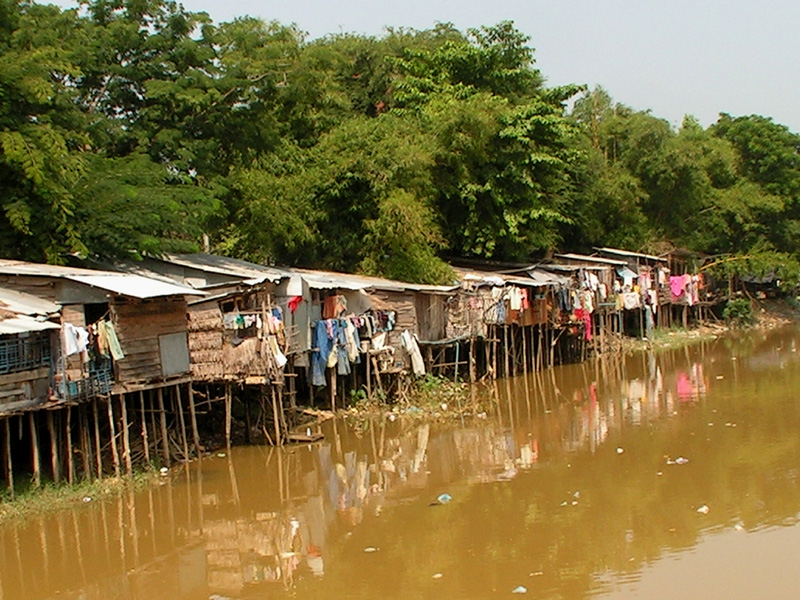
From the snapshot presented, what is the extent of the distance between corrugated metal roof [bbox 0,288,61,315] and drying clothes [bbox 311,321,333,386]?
5.85 meters

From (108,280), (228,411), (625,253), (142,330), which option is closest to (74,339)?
(108,280)

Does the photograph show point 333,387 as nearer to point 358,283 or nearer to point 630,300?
point 358,283

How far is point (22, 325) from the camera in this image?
11.2 metres

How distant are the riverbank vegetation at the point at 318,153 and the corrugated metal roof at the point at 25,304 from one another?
204cm

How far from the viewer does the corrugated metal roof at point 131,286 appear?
490 inches

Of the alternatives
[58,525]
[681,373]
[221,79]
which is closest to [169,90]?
[221,79]

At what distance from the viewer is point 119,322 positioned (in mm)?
13016

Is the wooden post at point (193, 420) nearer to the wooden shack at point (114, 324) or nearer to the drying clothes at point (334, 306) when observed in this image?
the wooden shack at point (114, 324)

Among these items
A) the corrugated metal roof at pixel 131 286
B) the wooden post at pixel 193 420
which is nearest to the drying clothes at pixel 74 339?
the corrugated metal roof at pixel 131 286

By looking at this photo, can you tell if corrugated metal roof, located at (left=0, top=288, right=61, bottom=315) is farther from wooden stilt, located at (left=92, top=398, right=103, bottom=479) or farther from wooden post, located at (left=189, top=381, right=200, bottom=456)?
A: wooden post, located at (left=189, top=381, right=200, bottom=456)

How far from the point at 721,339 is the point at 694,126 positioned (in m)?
8.54

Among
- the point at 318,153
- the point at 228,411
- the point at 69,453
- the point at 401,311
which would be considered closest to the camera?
the point at 69,453

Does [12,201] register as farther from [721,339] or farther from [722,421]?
[721,339]

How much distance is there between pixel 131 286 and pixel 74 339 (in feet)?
3.86
